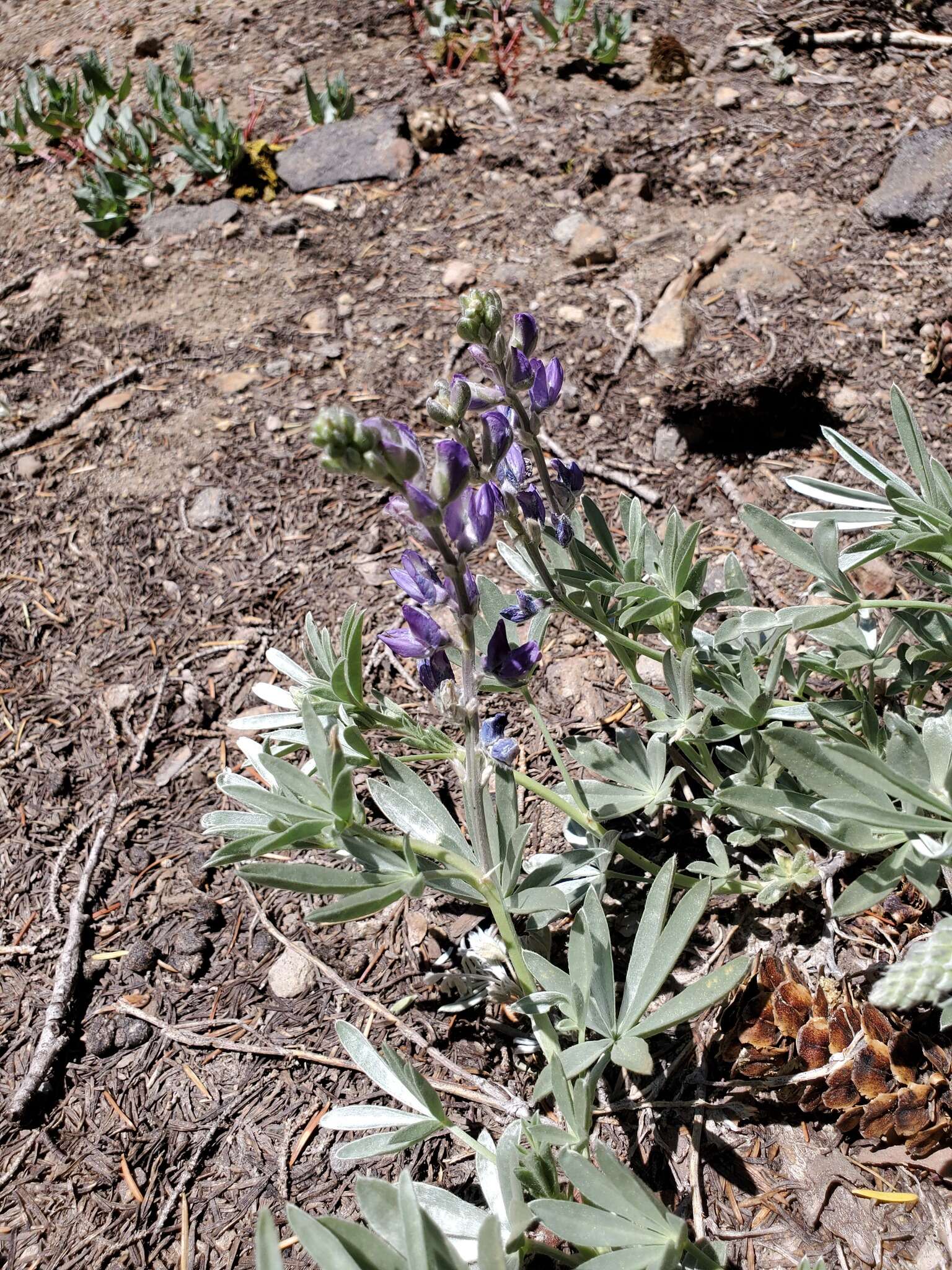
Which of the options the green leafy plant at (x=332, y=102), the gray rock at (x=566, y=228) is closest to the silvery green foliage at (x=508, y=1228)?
the gray rock at (x=566, y=228)

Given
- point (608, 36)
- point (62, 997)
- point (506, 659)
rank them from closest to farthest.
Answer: point (506, 659) → point (62, 997) → point (608, 36)

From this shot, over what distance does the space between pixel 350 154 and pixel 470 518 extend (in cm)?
392

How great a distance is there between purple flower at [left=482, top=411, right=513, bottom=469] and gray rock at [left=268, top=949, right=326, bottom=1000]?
4.12 feet

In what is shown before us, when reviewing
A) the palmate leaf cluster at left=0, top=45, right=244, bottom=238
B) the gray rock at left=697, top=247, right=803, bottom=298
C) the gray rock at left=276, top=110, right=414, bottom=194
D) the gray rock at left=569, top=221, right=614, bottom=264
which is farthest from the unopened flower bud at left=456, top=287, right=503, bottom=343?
the palmate leaf cluster at left=0, top=45, right=244, bottom=238

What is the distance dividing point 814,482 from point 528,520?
2.32 ft

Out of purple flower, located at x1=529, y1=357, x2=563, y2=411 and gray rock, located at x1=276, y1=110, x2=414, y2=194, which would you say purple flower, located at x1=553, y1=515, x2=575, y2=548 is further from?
gray rock, located at x1=276, y1=110, x2=414, y2=194

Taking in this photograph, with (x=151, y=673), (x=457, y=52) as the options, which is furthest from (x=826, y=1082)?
(x=457, y=52)

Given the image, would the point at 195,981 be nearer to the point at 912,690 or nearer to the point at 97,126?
the point at 912,690

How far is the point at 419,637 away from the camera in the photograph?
1.73 m

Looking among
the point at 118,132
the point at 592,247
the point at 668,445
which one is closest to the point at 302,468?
the point at 668,445

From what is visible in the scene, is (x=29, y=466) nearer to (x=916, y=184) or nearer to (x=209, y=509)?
(x=209, y=509)

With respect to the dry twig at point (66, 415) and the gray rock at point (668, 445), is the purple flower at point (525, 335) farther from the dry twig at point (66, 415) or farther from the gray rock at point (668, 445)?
the dry twig at point (66, 415)

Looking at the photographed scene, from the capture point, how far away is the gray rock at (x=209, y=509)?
11.3ft

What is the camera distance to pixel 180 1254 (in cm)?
190
